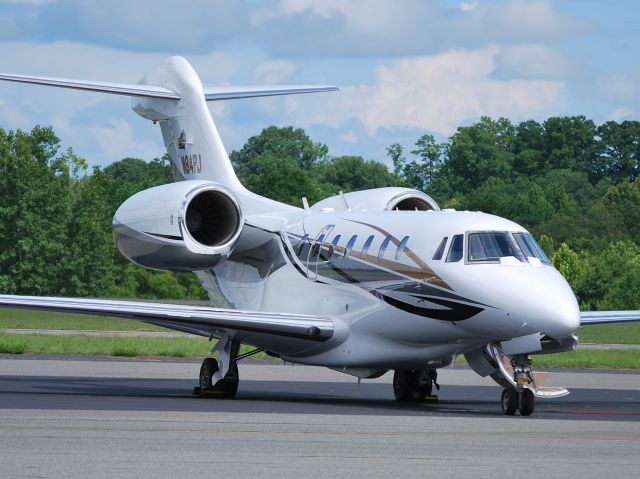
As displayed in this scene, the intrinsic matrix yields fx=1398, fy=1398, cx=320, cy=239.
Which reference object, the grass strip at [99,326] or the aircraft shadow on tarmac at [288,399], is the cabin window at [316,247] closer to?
the aircraft shadow on tarmac at [288,399]

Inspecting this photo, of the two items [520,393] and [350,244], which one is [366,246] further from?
[520,393]

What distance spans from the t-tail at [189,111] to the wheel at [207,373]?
14.9ft

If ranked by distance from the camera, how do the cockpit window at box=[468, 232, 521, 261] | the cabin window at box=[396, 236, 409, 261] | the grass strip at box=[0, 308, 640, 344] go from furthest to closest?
the grass strip at box=[0, 308, 640, 344] → the cabin window at box=[396, 236, 409, 261] → the cockpit window at box=[468, 232, 521, 261]

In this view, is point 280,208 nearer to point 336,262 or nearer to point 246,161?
point 336,262

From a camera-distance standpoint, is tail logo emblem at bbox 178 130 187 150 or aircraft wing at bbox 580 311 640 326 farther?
tail logo emblem at bbox 178 130 187 150

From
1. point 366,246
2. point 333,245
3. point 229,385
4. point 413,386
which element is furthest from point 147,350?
point 366,246

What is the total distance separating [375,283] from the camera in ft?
68.9

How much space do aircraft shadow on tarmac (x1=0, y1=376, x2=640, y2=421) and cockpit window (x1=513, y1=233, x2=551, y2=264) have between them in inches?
85.5

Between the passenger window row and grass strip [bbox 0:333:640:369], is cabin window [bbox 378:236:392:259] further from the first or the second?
grass strip [bbox 0:333:640:369]

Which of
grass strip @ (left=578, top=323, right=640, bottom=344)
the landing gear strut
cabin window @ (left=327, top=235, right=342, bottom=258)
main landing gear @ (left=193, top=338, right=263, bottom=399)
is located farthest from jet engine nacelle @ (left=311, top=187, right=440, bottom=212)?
grass strip @ (left=578, top=323, right=640, bottom=344)

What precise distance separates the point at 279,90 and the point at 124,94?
3281 mm

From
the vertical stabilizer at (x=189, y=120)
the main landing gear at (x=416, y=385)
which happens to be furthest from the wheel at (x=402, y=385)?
the vertical stabilizer at (x=189, y=120)

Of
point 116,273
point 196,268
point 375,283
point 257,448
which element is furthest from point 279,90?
point 116,273

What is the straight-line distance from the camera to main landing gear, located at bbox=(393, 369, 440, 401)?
75.1 feet
